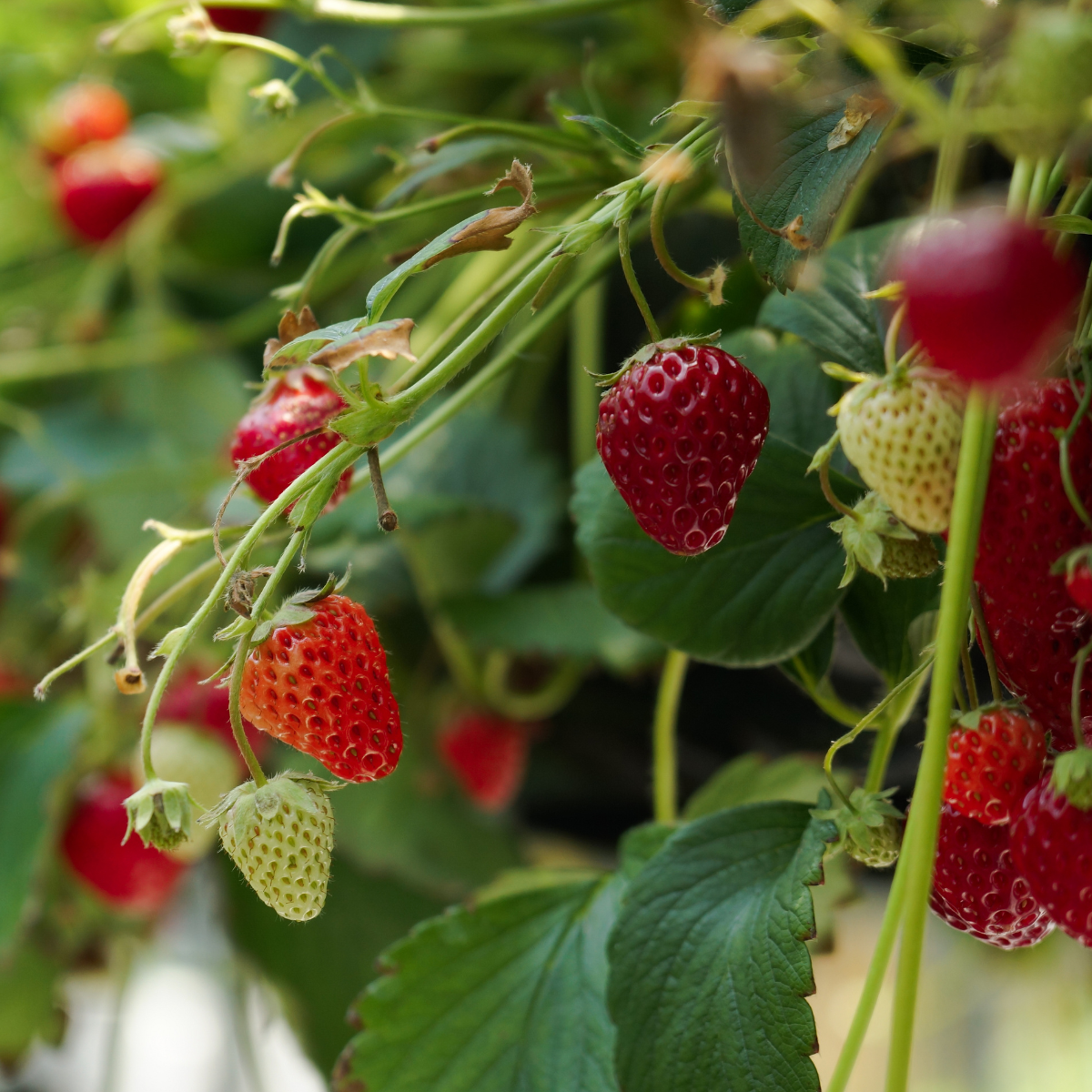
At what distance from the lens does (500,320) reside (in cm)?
25

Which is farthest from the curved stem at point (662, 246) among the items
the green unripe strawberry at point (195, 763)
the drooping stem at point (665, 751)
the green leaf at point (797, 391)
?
the green unripe strawberry at point (195, 763)

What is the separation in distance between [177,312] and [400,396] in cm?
71

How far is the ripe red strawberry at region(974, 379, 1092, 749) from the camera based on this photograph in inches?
9.1

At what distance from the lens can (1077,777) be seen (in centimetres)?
22

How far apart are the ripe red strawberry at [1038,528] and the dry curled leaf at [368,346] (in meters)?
0.13

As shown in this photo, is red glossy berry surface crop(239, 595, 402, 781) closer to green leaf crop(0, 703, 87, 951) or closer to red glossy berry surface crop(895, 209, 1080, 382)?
red glossy berry surface crop(895, 209, 1080, 382)

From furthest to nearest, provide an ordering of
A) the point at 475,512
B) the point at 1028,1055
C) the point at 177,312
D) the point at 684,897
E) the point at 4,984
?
the point at 1028,1055
the point at 177,312
the point at 4,984
the point at 475,512
the point at 684,897

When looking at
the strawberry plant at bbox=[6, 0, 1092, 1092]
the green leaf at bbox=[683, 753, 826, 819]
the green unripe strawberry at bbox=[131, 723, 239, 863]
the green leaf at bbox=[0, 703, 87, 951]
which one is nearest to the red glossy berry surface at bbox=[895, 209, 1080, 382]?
the strawberry plant at bbox=[6, 0, 1092, 1092]

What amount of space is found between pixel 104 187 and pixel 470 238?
0.72 m

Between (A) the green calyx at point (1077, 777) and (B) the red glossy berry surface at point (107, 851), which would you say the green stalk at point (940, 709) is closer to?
(A) the green calyx at point (1077, 777)

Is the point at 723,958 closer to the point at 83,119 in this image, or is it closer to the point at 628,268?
the point at 628,268

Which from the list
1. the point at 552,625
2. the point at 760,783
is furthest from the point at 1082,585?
the point at 552,625

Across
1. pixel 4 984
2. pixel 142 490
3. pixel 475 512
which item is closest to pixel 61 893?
pixel 4 984

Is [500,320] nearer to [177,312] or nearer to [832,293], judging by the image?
[832,293]
